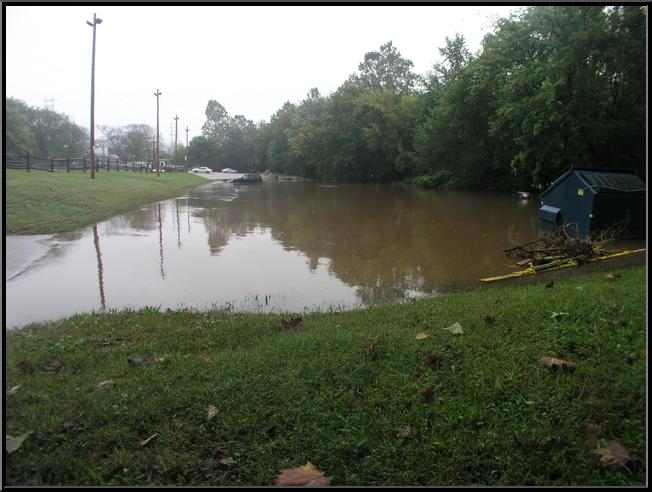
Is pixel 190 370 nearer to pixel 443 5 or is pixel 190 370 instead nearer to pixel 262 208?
pixel 443 5

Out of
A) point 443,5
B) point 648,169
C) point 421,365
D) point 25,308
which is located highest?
point 443,5

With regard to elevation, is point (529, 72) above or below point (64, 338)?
above

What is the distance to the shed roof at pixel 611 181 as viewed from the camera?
1080 cm

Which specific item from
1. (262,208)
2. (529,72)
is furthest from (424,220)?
(529,72)

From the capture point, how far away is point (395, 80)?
4756 cm

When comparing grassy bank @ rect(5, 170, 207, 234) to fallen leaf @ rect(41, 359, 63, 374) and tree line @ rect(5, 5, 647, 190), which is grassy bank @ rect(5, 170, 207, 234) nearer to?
tree line @ rect(5, 5, 647, 190)

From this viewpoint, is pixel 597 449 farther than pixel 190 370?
No

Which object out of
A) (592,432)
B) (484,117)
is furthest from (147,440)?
(484,117)

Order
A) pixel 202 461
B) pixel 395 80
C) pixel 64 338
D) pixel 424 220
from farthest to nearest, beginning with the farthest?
pixel 395 80 → pixel 424 220 → pixel 64 338 → pixel 202 461

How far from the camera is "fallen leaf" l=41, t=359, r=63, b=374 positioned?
3.77 meters

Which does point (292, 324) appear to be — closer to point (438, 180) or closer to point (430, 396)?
point (430, 396)

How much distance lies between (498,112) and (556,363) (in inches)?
1079

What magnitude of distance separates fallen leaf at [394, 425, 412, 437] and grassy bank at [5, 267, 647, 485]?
1cm

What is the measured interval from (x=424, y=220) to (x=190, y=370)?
49.3 feet
